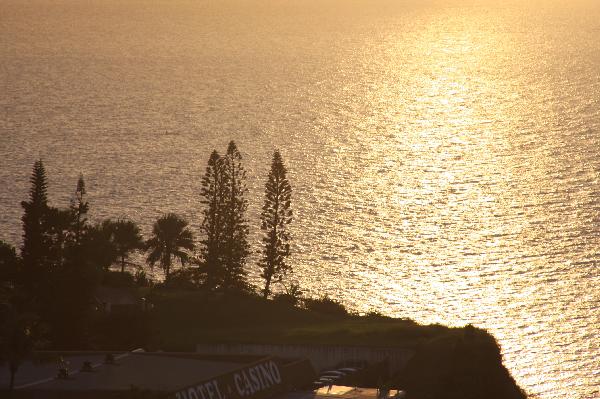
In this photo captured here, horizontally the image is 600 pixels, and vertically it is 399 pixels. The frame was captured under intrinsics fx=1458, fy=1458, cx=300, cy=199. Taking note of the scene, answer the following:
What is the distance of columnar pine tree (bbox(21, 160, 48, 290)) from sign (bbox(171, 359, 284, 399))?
18.7m

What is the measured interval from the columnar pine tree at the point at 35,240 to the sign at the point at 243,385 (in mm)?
18691

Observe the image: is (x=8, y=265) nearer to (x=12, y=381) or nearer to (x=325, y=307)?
(x=12, y=381)

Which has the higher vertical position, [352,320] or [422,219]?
[422,219]

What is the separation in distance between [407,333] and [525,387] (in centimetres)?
1472

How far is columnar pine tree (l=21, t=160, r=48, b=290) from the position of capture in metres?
82.0

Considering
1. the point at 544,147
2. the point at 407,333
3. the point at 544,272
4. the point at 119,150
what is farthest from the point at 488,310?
the point at 119,150

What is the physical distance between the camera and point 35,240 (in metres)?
83.6

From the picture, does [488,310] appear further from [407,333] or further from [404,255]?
[407,333]

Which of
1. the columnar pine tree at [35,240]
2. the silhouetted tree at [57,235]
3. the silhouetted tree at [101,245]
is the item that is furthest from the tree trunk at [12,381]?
the silhouetted tree at [101,245]

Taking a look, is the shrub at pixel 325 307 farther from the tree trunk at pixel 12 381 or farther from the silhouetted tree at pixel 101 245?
the tree trunk at pixel 12 381

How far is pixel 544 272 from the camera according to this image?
119750 mm

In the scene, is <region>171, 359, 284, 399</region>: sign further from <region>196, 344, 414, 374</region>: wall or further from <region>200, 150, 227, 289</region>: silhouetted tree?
<region>200, 150, 227, 289</region>: silhouetted tree

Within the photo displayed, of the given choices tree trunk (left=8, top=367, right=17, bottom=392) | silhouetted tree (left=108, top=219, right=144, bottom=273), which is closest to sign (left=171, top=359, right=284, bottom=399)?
tree trunk (left=8, top=367, right=17, bottom=392)

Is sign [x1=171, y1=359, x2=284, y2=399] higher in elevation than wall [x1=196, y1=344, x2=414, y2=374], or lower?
lower
